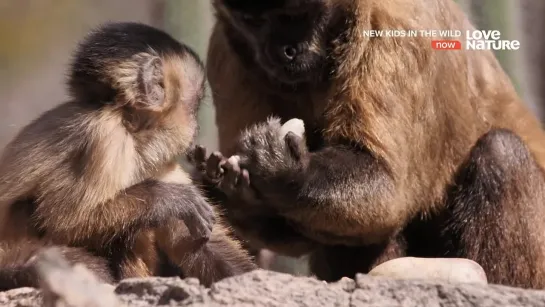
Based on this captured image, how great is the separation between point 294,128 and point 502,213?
1333 millimetres

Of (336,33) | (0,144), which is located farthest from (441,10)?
(0,144)

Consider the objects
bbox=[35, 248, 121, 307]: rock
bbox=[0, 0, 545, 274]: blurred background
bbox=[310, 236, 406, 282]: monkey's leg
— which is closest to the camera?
bbox=[35, 248, 121, 307]: rock

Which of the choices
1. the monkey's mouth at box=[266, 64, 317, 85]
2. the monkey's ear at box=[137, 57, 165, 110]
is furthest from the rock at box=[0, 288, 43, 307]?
the monkey's mouth at box=[266, 64, 317, 85]

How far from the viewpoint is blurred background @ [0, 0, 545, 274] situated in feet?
26.6

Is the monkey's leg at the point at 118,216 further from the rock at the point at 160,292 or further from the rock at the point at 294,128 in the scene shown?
the rock at the point at 160,292

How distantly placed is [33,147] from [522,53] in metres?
4.47

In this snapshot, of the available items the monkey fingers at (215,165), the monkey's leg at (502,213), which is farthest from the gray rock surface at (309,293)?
the monkey's leg at (502,213)

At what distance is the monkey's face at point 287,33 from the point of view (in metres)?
5.99

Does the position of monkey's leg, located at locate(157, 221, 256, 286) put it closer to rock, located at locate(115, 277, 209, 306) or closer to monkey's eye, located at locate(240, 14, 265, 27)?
rock, located at locate(115, 277, 209, 306)

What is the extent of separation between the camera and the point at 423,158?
6.26m

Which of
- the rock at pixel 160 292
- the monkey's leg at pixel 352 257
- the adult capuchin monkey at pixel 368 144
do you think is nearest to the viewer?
the rock at pixel 160 292

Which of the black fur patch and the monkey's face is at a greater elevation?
the black fur patch

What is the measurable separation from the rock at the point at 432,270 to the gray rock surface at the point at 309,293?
20.3 inches

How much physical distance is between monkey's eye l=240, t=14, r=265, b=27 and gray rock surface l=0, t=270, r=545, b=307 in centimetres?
170
